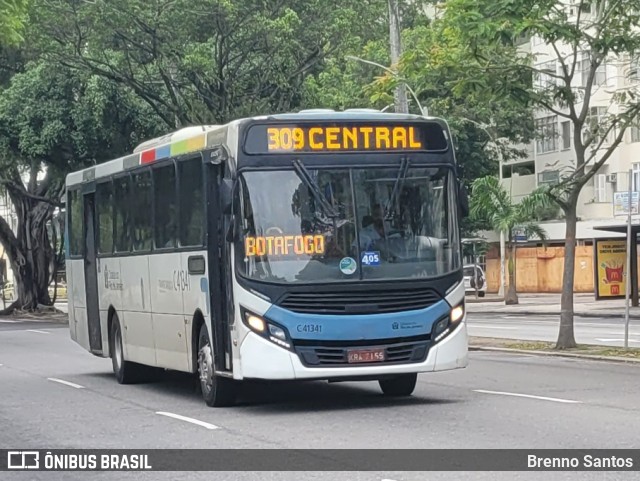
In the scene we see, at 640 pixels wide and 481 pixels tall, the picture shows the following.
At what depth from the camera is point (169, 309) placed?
17000mm

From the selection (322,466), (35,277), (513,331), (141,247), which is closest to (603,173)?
(35,277)

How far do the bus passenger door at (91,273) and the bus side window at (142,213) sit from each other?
2429 millimetres

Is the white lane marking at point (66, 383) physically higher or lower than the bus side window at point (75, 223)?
lower

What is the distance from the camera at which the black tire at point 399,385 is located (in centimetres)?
1590

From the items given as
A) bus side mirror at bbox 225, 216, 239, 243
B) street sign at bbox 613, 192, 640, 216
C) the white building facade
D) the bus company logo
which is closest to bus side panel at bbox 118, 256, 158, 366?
bus side mirror at bbox 225, 216, 239, 243

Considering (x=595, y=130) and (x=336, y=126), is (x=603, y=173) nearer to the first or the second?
(x=595, y=130)

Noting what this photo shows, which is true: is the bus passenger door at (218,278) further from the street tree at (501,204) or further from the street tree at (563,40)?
the street tree at (501,204)

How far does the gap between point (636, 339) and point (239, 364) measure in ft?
50.8

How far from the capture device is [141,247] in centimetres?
1806

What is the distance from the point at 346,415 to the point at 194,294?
2736mm

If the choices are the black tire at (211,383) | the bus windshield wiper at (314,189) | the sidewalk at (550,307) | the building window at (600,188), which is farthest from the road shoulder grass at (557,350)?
the building window at (600,188)

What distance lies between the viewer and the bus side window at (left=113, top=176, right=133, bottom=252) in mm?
18609

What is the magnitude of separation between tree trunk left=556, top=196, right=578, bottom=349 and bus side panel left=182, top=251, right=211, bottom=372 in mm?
9480

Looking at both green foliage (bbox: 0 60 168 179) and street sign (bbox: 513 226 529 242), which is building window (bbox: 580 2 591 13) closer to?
green foliage (bbox: 0 60 168 179)
